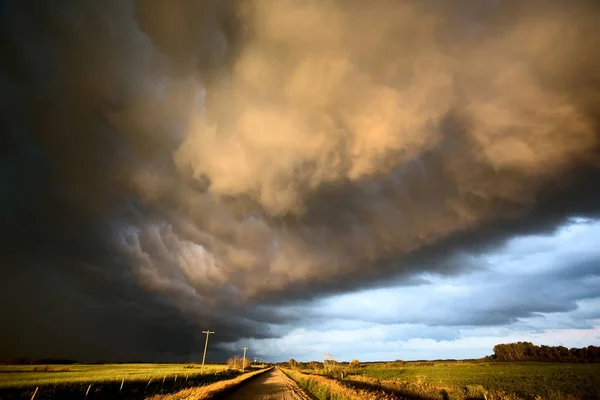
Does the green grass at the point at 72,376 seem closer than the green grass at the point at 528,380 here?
No

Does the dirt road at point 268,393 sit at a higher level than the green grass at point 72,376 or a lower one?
lower

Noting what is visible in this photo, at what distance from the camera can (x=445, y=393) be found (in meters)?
22.9

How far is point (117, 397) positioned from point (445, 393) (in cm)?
2768

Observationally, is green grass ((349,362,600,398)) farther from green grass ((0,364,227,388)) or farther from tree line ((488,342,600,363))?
tree line ((488,342,600,363))

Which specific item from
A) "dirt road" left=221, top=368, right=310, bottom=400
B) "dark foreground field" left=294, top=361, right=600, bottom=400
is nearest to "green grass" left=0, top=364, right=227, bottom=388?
"dirt road" left=221, top=368, right=310, bottom=400

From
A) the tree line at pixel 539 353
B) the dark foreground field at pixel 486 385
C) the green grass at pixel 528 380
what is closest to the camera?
the dark foreground field at pixel 486 385

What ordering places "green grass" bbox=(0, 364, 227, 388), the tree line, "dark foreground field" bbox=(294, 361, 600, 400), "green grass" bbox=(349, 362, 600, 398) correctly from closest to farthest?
"dark foreground field" bbox=(294, 361, 600, 400) → "green grass" bbox=(349, 362, 600, 398) → "green grass" bbox=(0, 364, 227, 388) → the tree line

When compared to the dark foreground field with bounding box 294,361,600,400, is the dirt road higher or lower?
lower

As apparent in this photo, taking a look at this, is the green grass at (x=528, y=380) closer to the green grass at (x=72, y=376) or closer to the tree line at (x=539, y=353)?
the green grass at (x=72, y=376)

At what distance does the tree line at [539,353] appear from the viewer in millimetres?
98875

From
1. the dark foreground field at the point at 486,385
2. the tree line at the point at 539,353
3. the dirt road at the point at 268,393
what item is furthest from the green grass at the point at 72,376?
the tree line at the point at 539,353

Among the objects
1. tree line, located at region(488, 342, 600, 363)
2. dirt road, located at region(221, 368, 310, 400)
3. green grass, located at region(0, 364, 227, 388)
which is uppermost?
tree line, located at region(488, 342, 600, 363)

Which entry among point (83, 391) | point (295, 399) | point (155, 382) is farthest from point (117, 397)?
point (295, 399)

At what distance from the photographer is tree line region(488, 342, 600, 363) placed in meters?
98.9
